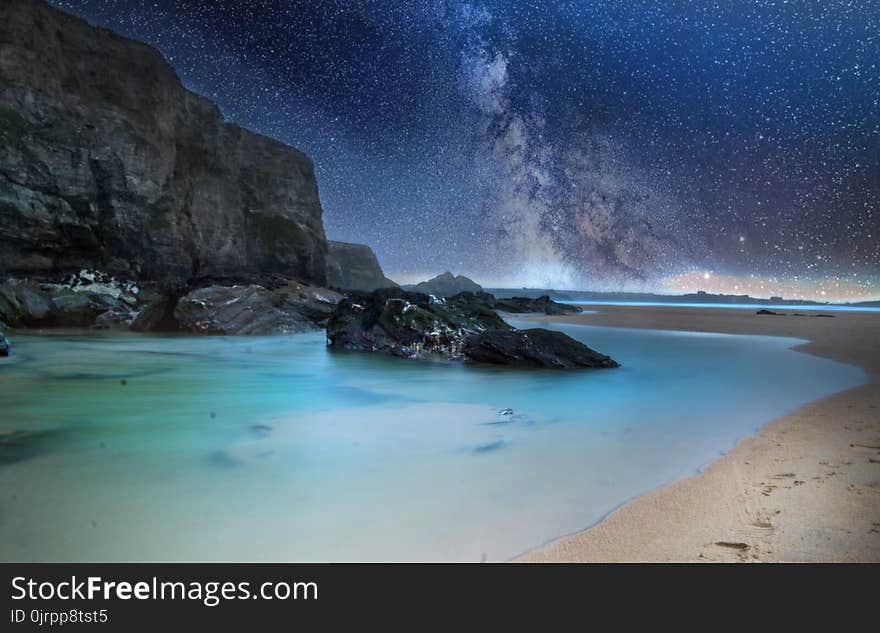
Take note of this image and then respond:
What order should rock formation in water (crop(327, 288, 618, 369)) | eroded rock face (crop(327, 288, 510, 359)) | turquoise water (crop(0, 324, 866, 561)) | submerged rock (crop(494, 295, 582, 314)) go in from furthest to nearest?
submerged rock (crop(494, 295, 582, 314)), eroded rock face (crop(327, 288, 510, 359)), rock formation in water (crop(327, 288, 618, 369)), turquoise water (crop(0, 324, 866, 561))

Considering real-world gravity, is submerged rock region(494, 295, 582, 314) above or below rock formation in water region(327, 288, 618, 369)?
above

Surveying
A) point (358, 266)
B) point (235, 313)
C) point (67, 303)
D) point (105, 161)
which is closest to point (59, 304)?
point (67, 303)

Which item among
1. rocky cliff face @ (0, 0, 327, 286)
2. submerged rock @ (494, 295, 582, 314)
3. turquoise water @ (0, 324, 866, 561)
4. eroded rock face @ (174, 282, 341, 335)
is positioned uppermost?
rocky cliff face @ (0, 0, 327, 286)

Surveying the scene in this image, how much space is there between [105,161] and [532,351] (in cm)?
2368

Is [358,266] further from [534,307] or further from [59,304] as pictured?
[59,304]

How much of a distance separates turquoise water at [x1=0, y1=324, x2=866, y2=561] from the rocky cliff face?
14962 mm

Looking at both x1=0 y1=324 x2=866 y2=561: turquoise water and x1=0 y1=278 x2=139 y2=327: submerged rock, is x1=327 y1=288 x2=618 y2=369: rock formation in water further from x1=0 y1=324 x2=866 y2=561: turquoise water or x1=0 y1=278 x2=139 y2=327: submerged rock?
x1=0 y1=278 x2=139 y2=327: submerged rock

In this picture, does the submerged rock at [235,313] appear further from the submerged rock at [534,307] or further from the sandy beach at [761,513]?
A: the submerged rock at [534,307]

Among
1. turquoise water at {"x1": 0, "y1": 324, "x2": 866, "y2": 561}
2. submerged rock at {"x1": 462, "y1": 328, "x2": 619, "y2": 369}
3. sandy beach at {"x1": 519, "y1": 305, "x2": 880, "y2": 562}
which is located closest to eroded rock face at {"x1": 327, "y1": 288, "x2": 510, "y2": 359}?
submerged rock at {"x1": 462, "y1": 328, "x2": 619, "y2": 369}

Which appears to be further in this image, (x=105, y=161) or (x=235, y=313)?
(x=105, y=161)

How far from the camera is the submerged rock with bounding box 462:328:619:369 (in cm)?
824

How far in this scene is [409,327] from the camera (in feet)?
32.5
